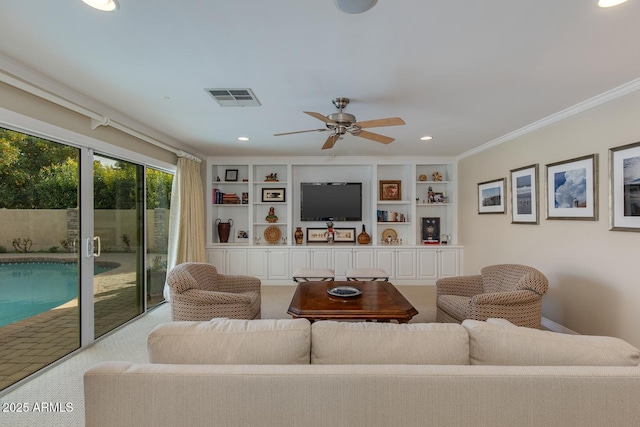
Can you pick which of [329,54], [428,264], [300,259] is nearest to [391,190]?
[428,264]

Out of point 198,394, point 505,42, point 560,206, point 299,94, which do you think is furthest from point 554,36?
point 198,394

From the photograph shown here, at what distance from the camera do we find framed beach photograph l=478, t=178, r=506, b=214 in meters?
4.40

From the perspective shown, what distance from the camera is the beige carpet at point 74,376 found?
2062 mm

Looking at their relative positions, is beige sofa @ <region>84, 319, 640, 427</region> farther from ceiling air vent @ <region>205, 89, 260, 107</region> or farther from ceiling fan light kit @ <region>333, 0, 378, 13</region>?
ceiling air vent @ <region>205, 89, 260, 107</region>

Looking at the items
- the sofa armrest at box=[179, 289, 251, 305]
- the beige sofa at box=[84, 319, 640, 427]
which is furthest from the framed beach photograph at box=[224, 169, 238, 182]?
the beige sofa at box=[84, 319, 640, 427]

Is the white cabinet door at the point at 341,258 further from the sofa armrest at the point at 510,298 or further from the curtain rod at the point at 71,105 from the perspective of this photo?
the curtain rod at the point at 71,105

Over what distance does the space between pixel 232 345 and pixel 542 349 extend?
1.30 m

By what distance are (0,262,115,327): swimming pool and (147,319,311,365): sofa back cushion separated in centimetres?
198

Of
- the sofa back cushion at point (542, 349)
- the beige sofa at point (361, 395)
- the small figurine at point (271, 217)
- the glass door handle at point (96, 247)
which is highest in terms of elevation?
the small figurine at point (271, 217)

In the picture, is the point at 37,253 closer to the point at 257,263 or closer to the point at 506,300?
the point at 257,263

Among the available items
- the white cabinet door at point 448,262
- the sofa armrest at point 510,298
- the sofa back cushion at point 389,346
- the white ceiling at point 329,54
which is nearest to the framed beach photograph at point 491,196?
the white cabinet door at point 448,262

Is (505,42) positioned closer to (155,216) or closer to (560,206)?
(560,206)

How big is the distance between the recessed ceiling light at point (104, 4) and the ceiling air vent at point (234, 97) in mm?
1082

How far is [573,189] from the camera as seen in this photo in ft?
10.4
